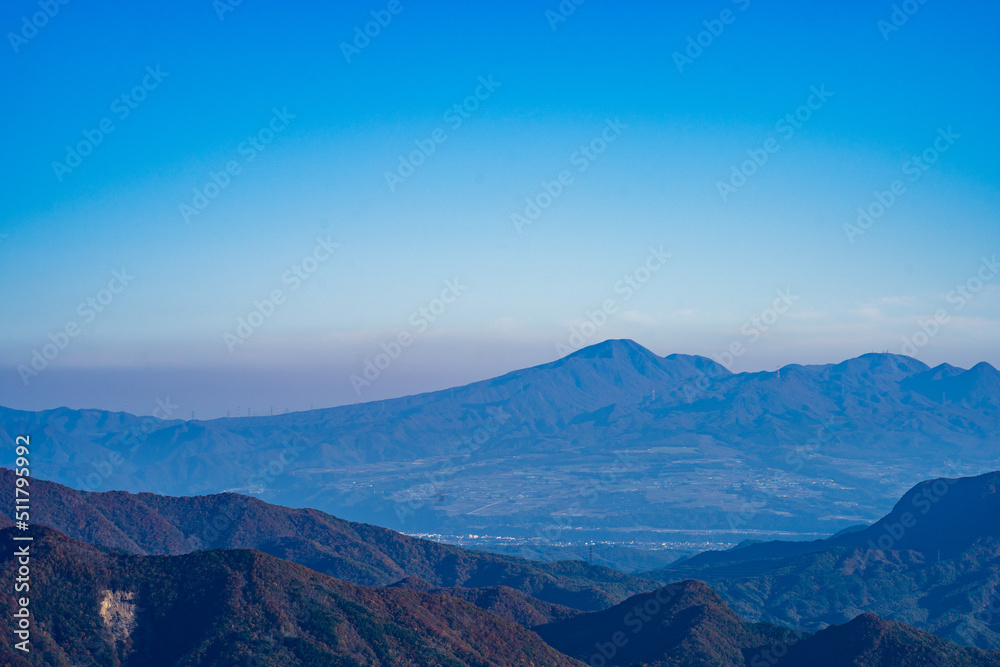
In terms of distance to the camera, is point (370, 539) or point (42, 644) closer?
point (42, 644)

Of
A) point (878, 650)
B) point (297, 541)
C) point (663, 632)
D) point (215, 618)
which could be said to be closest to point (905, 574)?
point (878, 650)

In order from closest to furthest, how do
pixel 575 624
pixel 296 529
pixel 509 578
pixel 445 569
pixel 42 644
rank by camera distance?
pixel 42 644 → pixel 575 624 → pixel 509 578 → pixel 445 569 → pixel 296 529

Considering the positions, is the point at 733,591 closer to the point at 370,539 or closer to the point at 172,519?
the point at 370,539

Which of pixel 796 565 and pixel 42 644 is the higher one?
pixel 42 644

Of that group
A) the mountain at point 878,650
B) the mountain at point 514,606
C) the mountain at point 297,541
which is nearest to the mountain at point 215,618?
the mountain at point 514,606

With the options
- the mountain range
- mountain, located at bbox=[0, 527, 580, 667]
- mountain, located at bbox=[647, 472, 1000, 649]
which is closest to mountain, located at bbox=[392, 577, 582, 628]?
the mountain range

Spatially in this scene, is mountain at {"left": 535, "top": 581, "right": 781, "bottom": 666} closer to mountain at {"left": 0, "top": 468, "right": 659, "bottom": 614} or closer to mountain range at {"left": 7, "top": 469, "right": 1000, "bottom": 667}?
mountain range at {"left": 7, "top": 469, "right": 1000, "bottom": 667}

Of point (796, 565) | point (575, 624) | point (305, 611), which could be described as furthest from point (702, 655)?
point (796, 565)
